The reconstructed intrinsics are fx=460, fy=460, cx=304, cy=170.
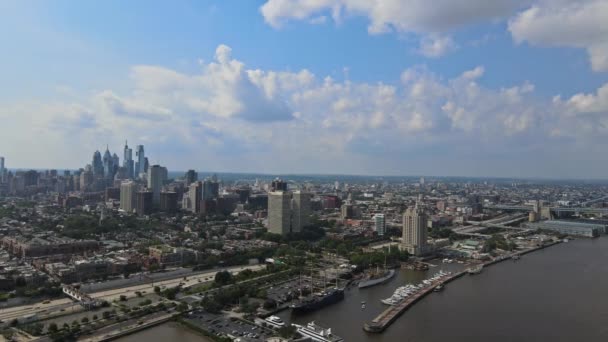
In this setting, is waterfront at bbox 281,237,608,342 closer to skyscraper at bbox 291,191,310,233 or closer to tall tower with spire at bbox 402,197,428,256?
tall tower with spire at bbox 402,197,428,256

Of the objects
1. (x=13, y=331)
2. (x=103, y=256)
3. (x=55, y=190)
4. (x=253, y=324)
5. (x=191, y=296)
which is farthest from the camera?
(x=55, y=190)

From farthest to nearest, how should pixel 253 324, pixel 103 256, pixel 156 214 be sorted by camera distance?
pixel 156 214
pixel 103 256
pixel 253 324

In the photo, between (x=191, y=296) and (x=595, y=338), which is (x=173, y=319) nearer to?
(x=191, y=296)

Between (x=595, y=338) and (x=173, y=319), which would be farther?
(x=173, y=319)

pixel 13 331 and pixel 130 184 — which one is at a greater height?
pixel 130 184

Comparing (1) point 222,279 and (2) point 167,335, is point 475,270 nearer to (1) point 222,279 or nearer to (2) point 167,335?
(1) point 222,279

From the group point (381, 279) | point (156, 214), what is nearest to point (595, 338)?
point (381, 279)
